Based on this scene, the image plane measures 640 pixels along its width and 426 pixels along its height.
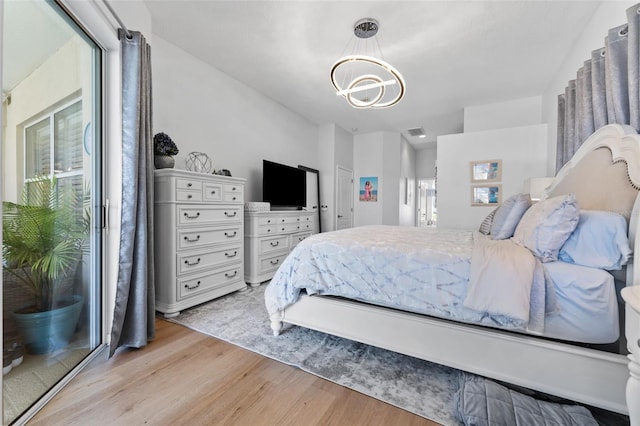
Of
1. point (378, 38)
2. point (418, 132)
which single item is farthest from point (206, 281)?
point (418, 132)

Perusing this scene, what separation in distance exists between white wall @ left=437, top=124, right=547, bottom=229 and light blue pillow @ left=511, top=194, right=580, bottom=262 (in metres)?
2.94

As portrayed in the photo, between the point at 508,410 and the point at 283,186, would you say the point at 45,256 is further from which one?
the point at 283,186

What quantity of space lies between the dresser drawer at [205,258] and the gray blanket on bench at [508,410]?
2299 millimetres

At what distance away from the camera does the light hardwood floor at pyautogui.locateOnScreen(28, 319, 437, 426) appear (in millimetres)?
1248

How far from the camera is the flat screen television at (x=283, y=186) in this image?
12.9ft

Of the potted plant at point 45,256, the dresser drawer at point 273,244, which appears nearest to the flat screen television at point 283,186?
the dresser drawer at point 273,244

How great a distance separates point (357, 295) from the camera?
174 cm

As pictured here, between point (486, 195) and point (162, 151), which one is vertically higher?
point (162, 151)

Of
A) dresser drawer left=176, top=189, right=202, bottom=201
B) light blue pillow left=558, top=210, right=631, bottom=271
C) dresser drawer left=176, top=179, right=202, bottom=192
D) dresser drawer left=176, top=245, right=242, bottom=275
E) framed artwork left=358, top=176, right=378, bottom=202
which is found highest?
framed artwork left=358, top=176, right=378, bottom=202

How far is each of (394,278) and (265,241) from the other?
7.32ft

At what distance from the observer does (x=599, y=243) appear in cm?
124

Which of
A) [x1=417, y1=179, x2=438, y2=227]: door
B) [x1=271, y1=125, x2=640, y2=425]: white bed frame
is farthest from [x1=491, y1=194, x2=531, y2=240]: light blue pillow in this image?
[x1=417, y1=179, x2=438, y2=227]: door

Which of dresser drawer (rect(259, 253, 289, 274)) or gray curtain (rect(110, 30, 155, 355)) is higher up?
gray curtain (rect(110, 30, 155, 355))

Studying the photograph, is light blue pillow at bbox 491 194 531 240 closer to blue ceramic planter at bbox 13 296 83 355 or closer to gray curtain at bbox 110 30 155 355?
gray curtain at bbox 110 30 155 355
